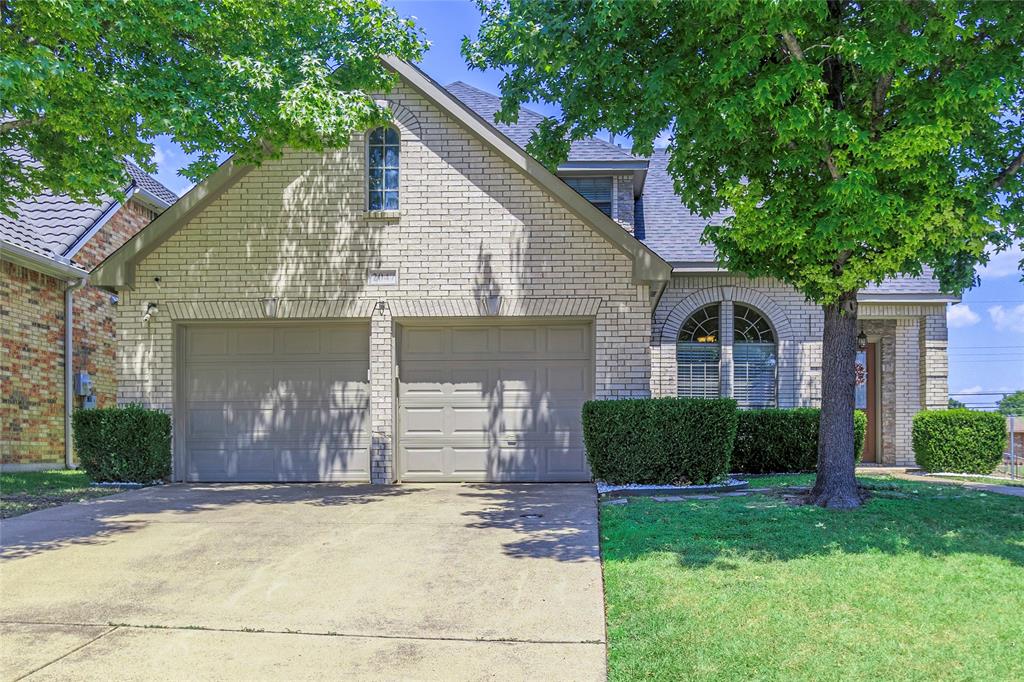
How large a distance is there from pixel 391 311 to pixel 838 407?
20.5 feet

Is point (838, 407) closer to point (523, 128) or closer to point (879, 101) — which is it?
point (879, 101)

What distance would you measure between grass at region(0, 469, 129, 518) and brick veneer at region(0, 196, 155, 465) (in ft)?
3.79

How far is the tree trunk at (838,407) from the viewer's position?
27.1 ft

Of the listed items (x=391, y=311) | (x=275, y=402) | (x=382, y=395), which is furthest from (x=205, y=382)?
(x=391, y=311)

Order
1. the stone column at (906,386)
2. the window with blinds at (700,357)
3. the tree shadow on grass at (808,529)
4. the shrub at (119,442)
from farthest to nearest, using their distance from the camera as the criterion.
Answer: the stone column at (906,386) < the window with blinds at (700,357) < the shrub at (119,442) < the tree shadow on grass at (808,529)

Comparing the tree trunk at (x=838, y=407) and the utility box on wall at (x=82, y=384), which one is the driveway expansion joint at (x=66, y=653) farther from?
the utility box on wall at (x=82, y=384)

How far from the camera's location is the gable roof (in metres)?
11.0

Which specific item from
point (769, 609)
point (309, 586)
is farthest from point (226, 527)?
point (769, 609)

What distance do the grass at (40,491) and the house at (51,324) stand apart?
1.36m

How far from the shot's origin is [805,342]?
1417 cm

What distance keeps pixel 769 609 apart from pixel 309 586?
10.9ft

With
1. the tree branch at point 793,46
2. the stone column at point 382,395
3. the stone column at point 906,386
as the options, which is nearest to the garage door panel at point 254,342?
the stone column at point 382,395

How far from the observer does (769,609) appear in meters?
4.95

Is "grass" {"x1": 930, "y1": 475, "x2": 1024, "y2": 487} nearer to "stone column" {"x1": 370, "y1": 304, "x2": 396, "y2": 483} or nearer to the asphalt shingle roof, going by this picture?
the asphalt shingle roof
